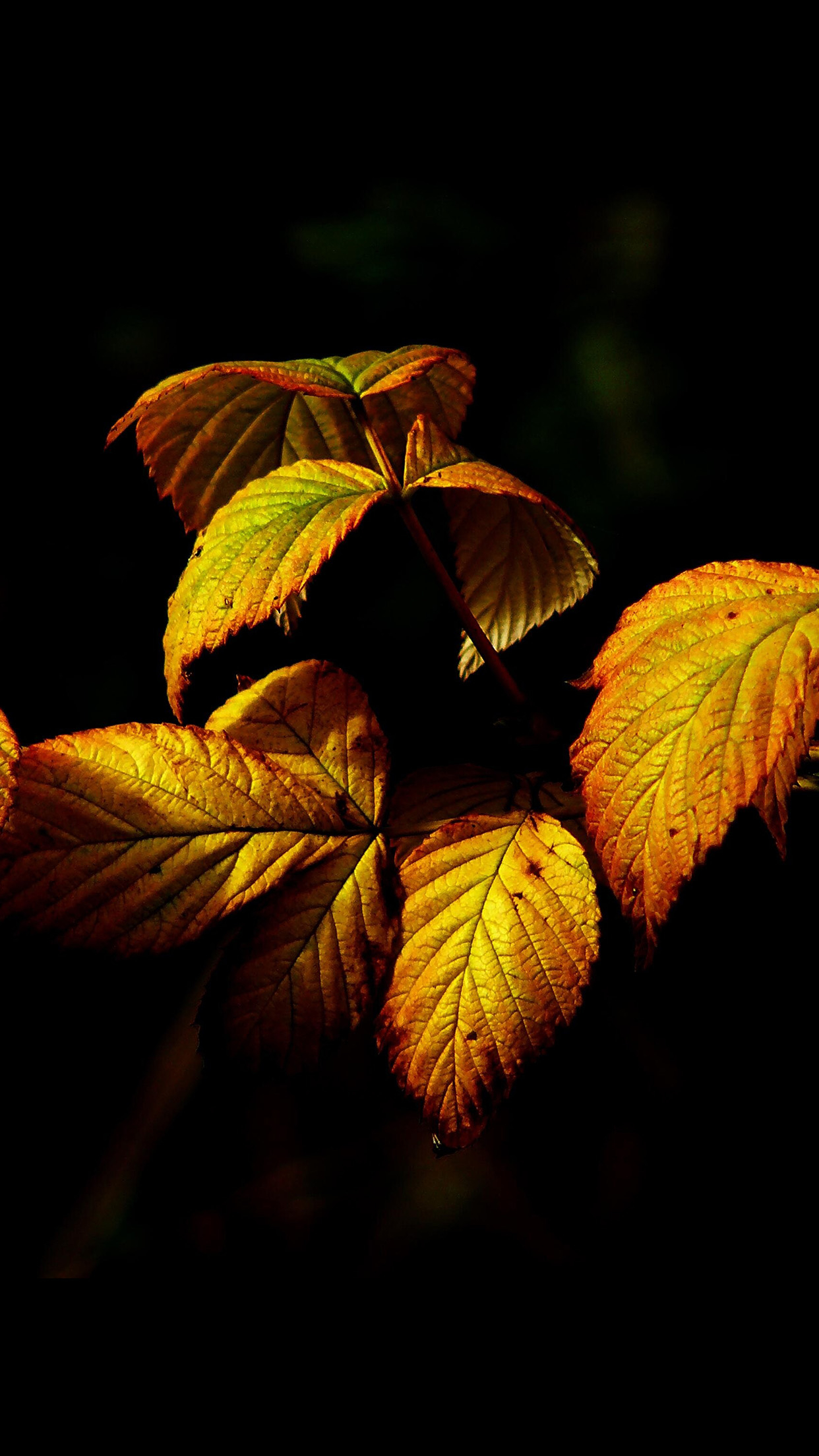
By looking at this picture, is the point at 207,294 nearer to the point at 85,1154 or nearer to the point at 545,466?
the point at 545,466

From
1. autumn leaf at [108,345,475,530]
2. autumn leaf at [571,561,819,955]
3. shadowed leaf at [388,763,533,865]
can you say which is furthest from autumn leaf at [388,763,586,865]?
autumn leaf at [108,345,475,530]

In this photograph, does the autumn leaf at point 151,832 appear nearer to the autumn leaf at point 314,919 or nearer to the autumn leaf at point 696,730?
the autumn leaf at point 314,919

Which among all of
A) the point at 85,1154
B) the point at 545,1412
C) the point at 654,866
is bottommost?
the point at 545,1412

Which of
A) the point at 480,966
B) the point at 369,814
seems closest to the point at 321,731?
the point at 369,814

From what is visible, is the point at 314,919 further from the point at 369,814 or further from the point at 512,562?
the point at 512,562

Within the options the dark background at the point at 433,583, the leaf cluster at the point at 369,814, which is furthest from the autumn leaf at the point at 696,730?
the dark background at the point at 433,583

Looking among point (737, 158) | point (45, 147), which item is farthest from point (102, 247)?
point (737, 158)

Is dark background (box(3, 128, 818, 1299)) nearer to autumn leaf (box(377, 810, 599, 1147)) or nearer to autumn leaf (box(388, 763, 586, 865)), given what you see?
autumn leaf (box(388, 763, 586, 865))
